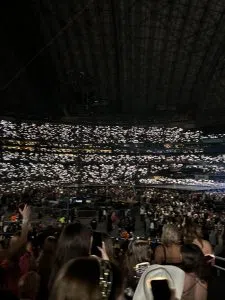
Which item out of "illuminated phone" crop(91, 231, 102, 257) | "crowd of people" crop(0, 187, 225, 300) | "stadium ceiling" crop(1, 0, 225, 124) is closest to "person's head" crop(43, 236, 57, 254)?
"crowd of people" crop(0, 187, 225, 300)

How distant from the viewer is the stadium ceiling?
27.6 metres

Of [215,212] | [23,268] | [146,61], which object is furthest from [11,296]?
[146,61]

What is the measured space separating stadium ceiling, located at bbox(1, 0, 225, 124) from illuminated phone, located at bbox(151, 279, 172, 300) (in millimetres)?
25875

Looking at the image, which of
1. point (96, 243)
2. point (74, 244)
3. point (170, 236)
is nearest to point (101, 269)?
point (74, 244)

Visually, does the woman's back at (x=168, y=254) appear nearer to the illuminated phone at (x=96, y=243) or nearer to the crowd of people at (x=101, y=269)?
the crowd of people at (x=101, y=269)

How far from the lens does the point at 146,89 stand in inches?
1922

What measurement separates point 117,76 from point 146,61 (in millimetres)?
5623

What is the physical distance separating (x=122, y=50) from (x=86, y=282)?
35250 mm

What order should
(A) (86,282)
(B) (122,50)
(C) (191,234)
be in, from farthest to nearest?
(B) (122,50) < (C) (191,234) < (A) (86,282)

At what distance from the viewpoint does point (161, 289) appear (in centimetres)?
208

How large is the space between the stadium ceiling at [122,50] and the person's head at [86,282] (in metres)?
26.3

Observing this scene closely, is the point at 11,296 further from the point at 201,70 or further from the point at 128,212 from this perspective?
the point at 201,70

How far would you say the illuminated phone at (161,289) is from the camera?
2045mm

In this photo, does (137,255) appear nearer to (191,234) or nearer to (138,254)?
(138,254)
